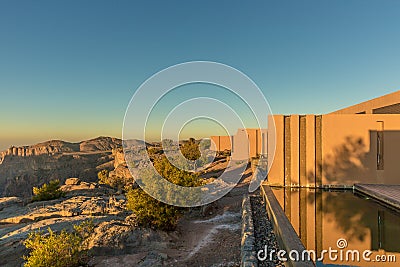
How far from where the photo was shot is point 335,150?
34.8 feet

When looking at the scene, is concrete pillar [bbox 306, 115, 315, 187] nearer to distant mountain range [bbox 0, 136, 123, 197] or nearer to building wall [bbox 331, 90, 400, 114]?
building wall [bbox 331, 90, 400, 114]

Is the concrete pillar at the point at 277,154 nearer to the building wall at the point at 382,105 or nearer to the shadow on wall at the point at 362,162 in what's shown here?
the shadow on wall at the point at 362,162

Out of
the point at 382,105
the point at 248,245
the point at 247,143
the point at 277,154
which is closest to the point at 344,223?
the point at 248,245

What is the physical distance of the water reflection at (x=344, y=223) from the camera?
4.95 m

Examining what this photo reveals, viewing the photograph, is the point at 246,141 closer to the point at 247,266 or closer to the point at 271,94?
the point at 271,94

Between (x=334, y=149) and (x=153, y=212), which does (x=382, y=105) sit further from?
(x=153, y=212)

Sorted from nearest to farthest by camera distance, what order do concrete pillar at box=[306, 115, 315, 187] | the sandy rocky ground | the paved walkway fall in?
1. the sandy rocky ground
2. the paved walkway
3. concrete pillar at box=[306, 115, 315, 187]

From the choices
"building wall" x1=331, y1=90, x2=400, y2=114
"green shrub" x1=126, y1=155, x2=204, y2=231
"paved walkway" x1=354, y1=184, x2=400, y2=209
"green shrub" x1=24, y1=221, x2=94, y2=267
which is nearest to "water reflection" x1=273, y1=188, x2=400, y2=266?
"paved walkway" x1=354, y1=184, x2=400, y2=209

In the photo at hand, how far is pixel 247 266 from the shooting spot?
3418mm

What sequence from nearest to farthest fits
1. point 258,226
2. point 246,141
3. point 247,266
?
point 247,266, point 258,226, point 246,141

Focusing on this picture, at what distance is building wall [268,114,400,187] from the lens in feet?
33.7

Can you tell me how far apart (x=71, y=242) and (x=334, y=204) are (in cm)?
769

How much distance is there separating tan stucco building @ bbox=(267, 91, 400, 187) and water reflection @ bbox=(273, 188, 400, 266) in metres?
1.42

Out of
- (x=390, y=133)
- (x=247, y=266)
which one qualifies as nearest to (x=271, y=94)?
(x=390, y=133)
